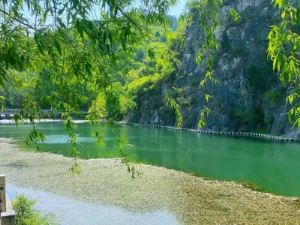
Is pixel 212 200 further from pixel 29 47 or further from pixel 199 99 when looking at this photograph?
pixel 199 99

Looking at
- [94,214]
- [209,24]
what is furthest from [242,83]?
[209,24]

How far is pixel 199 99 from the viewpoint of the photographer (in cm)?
7962

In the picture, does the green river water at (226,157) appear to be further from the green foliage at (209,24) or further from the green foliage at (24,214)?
the green foliage at (209,24)

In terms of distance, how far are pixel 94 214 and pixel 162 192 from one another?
5.61 m

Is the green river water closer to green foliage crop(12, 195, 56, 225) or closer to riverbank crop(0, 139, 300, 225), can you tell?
riverbank crop(0, 139, 300, 225)

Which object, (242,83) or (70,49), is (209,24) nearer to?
(70,49)

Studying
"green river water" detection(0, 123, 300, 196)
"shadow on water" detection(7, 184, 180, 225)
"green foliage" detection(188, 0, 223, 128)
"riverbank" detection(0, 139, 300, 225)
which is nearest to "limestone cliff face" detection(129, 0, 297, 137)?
"green river water" detection(0, 123, 300, 196)

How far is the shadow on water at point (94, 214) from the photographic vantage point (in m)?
18.5

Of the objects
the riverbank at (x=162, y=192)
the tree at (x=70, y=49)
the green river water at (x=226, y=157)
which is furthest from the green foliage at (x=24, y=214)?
the green river water at (x=226, y=157)

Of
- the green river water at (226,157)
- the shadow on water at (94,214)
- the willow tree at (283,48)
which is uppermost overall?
the willow tree at (283,48)

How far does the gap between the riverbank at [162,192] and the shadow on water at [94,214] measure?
26.0 inches

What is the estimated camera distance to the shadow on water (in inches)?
728

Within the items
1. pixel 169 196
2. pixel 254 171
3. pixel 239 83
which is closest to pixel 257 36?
pixel 239 83

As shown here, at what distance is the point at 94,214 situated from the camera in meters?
19.6
